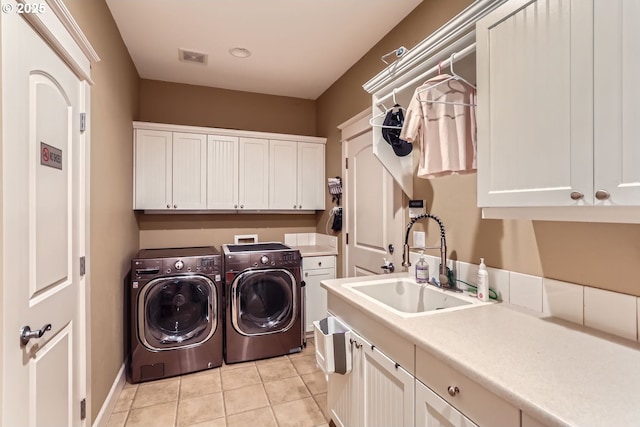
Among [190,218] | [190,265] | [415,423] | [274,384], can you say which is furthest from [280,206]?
[415,423]

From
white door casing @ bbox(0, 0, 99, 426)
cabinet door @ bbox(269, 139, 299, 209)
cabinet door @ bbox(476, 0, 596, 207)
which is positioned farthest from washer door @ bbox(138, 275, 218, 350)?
cabinet door @ bbox(476, 0, 596, 207)

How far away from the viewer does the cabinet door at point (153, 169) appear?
2.96 meters

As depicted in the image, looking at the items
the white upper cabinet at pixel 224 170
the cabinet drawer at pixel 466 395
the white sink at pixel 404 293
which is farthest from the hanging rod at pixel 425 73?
the white upper cabinet at pixel 224 170

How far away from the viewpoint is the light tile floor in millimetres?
2004

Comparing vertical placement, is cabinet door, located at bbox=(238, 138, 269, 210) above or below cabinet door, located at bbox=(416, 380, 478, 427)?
above

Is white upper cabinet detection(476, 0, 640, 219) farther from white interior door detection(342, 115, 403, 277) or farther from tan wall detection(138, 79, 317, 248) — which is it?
tan wall detection(138, 79, 317, 248)

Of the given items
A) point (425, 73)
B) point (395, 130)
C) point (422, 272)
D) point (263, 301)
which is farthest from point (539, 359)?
point (263, 301)

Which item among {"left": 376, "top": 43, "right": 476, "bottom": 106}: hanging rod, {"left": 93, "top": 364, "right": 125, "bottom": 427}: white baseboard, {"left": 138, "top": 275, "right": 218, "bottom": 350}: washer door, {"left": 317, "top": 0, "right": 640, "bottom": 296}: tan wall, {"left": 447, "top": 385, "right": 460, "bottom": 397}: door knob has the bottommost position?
{"left": 93, "top": 364, "right": 125, "bottom": 427}: white baseboard

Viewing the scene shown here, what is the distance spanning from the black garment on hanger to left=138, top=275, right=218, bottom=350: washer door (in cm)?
185

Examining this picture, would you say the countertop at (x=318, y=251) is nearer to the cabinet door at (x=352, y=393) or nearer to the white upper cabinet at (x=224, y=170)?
the white upper cabinet at (x=224, y=170)

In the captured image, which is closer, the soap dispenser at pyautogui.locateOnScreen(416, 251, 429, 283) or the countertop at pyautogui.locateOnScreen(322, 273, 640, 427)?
the countertop at pyautogui.locateOnScreen(322, 273, 640, 427)

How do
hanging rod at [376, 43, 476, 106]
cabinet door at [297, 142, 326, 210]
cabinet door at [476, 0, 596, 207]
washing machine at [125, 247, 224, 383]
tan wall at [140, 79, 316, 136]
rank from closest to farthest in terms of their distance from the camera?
cabinet door at [476, 0, 596, 207]
hanging rod at [376, 43, 476, 106]
washing machine at [125, 247, 224, 383]
tan wall at [140, 79, 316, 136]
cabinet door at [297, 142, 326, 210]

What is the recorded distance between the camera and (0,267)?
0.99 metres

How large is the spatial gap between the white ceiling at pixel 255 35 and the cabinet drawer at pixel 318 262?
1.90 meters
